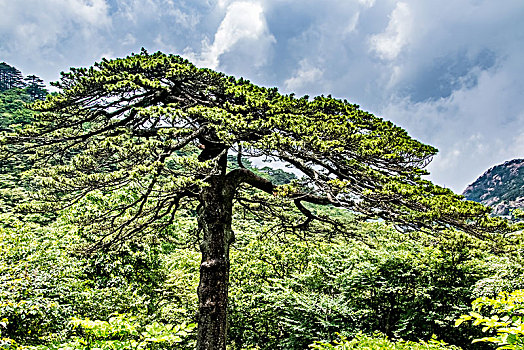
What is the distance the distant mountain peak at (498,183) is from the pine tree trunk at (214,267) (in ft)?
83.6

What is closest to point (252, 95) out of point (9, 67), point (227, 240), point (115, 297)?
point (227, 240)

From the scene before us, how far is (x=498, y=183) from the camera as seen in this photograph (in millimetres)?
28594

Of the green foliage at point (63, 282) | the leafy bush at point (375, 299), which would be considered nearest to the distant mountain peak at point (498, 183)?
the leafy bush at point (375, 299)

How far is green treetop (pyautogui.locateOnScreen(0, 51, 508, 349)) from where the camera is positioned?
14.8 ft

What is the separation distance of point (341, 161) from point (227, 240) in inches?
93.4

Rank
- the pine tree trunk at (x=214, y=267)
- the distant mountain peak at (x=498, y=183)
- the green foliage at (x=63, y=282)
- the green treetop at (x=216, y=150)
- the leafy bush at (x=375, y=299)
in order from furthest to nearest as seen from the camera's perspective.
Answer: the distant mountain peak at (x=498, y=183)
the leafy bush at (x=375, y=299)
the pine tree trunk at (x=214, y=267)
the green treetop at (x=216, y=150)
the green foliage at (x=63, y=282)

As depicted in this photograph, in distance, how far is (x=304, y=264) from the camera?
10336mm

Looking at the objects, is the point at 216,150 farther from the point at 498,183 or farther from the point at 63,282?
the point at 498,183

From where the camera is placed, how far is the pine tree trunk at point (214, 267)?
5.02 metres

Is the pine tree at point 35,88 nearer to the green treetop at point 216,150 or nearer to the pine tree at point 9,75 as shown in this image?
the pine tree at point 9,75

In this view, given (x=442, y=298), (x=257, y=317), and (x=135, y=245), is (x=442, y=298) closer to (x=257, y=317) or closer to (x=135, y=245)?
(x=257, y=317)

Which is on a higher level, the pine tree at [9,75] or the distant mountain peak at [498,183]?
the pine tree at [9,75]

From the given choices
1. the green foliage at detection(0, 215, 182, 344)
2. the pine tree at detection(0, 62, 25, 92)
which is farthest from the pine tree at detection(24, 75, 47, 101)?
the green foliage at detection(0, 215, 182, 344)

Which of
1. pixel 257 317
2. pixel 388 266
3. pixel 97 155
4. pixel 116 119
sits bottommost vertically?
pixel 257 317
